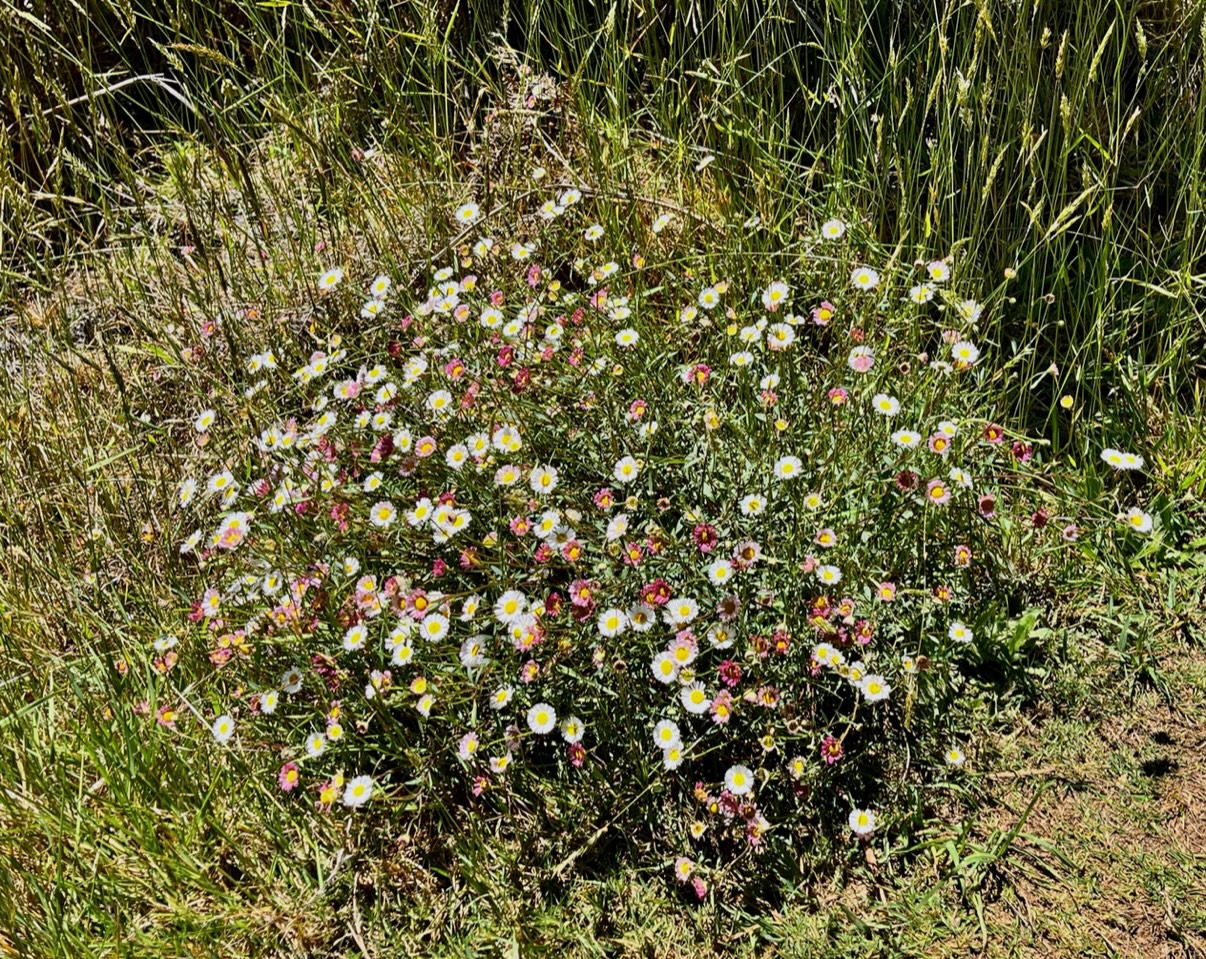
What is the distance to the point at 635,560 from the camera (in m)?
1.77

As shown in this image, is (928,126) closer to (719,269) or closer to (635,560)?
(719,269)

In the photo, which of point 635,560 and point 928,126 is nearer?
point 635,560

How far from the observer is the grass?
5.67 feet

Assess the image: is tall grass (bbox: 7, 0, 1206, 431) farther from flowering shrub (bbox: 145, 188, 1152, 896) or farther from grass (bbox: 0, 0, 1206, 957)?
flowering shrub (bbox: 145, 188, 1152, 896)

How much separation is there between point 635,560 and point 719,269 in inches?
37.1

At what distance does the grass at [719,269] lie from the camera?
5.67ft

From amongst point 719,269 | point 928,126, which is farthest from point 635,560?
point 928,126

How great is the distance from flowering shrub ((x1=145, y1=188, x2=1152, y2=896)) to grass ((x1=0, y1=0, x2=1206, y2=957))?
0.40 feet

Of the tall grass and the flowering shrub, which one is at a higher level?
the tall grass

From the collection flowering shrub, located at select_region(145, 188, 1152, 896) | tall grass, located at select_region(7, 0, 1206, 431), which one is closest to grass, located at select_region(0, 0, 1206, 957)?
tall grass, located at select_region(7, 0, 1206, 431)

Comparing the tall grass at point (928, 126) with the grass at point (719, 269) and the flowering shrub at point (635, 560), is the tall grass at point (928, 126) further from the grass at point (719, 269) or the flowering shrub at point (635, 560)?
the flowering shrub at point (635, 560)

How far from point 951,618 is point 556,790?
0.81 m

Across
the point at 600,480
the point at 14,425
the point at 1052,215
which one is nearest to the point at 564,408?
the point at 600,480

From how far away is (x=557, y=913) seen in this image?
5.74 ft
